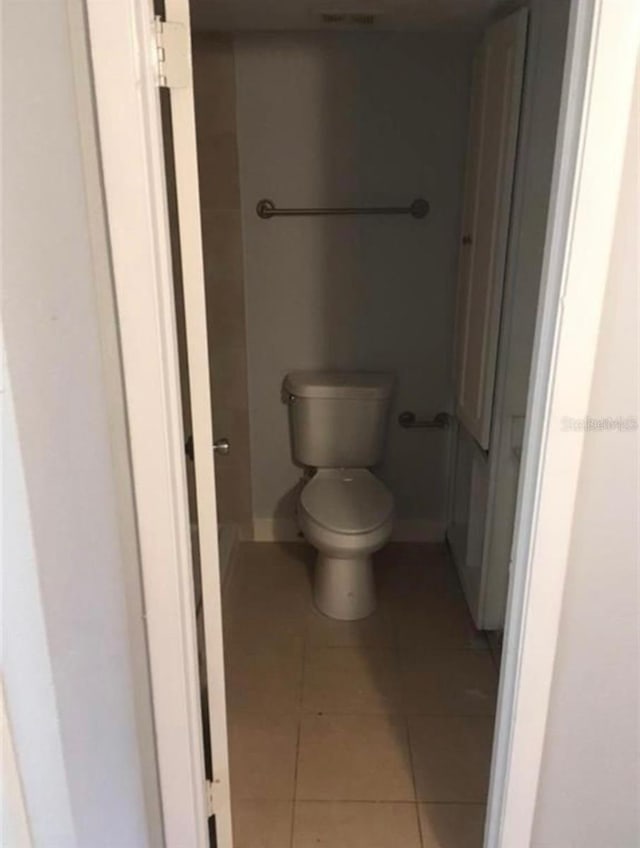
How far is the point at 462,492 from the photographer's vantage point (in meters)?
2.72

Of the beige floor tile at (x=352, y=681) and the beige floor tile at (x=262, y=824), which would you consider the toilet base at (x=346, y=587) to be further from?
the beige floor tile at (x=262, y=824)

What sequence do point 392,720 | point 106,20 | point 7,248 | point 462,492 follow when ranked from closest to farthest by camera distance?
point 7,248 → point 106,20 → point 392,720 → point 462,492

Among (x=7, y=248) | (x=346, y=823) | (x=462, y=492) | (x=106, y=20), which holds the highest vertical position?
(x=106, y=20)

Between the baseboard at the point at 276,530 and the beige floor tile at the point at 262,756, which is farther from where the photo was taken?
the baseboard at the point at 276,530

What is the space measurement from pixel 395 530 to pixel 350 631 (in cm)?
68

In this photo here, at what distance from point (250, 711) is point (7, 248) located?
5.56ft

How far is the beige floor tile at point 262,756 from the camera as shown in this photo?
1.84 m

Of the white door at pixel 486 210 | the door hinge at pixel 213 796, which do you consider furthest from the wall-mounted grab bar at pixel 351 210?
the door hinge at pixel 213 796

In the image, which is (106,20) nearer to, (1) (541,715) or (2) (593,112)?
(2) (593,112)

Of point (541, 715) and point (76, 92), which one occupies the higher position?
point (76, 92)

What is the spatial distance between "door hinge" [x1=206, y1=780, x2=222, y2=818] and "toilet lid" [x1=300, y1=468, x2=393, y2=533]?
100cm

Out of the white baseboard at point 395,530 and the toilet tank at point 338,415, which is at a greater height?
the toilet tank at point 338,415

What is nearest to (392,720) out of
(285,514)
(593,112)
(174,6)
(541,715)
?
(541,715)

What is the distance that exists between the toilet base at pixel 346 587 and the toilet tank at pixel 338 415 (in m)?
0.43
